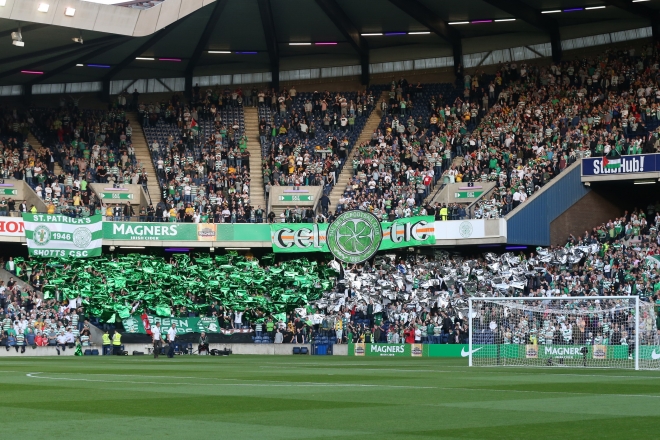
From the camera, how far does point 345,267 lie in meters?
50.4

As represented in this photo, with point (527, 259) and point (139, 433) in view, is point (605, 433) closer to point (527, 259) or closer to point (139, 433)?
point (139, 433)

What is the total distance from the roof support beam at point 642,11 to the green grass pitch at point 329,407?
34.8 m

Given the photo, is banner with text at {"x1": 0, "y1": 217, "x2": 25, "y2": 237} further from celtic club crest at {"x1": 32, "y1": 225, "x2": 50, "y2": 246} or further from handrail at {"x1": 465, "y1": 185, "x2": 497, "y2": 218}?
handrail at {"x1": 465, "y1": 185, "x2": 497, "y2": 218}

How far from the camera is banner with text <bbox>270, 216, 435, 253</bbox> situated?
1938 inches

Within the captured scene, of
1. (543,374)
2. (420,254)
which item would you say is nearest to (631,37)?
(420,254)

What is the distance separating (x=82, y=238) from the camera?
49.5 m

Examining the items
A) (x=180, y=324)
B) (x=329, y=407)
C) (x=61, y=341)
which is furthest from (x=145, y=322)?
(x=329, y=407)

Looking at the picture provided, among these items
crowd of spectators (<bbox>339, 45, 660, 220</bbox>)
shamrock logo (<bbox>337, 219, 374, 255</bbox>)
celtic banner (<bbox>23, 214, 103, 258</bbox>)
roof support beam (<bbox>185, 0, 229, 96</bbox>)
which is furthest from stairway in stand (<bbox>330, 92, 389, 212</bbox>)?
celtic banner (<bbox>23, 214, 103, 258</bbox>)

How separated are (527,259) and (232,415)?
37.8 m

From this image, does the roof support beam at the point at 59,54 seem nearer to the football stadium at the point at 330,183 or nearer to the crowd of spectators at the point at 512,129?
the football stadium at the point at 330,183

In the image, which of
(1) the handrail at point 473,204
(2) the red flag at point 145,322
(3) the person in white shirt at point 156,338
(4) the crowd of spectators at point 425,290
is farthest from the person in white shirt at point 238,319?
(1) the handrail at point 473,204

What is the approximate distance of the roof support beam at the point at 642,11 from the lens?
53.5 metres

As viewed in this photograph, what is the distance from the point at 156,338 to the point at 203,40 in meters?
22.5

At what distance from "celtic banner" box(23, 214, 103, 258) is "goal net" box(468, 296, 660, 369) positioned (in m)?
22.2
